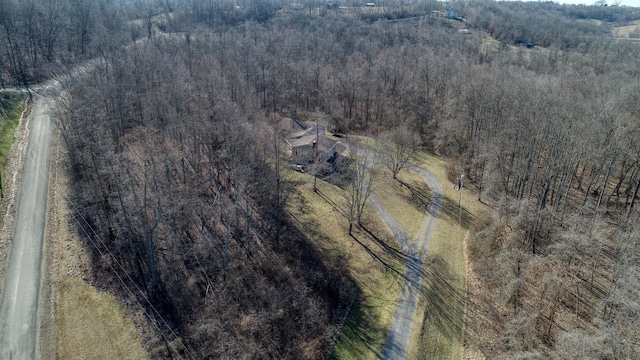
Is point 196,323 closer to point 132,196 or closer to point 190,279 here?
point 190,279

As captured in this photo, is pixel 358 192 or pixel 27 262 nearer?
pixel 27 262

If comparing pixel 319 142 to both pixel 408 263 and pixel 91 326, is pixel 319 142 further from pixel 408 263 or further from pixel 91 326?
pixel 91 326

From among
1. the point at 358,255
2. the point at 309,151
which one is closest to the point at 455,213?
the point at 358,255

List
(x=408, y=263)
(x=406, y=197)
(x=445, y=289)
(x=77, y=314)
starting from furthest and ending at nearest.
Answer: (x=406, y=197) → (x=408, y=263) → (x=445, y=289) → (x=77, y=314)

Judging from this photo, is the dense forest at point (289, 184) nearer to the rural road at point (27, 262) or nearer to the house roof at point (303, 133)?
the rural road at point (27, 262)

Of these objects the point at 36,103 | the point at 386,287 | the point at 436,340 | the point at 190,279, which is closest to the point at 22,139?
the point at 36,103

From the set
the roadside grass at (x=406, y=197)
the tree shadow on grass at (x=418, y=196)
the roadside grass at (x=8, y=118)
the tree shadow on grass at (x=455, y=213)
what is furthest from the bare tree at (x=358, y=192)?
the roadside grass at (x=8, y=118)
